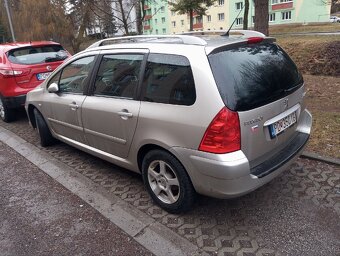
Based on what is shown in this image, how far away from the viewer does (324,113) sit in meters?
5.30

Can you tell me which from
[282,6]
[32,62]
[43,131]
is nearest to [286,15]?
[282,6]

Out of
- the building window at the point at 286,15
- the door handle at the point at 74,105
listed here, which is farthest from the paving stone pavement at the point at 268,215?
the building window at the point at 286,15

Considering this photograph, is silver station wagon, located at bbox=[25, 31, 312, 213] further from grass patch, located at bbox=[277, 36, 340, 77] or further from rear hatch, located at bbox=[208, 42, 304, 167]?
grass patch, located at bbox=[277, 36, 340, 77]

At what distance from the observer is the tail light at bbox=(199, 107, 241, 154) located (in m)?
2.49

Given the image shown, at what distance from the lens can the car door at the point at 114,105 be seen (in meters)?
3.19

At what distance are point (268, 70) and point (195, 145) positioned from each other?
3.31 ft

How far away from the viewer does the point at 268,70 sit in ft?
9.50

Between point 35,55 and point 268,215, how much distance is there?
5.72 metres

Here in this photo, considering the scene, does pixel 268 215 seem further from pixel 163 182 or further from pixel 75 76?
pixel 75 76

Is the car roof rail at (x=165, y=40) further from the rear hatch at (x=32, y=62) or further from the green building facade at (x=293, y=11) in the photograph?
the green building facade at (x=293, y=11)

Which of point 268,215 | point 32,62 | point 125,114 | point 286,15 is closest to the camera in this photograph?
point 268,215

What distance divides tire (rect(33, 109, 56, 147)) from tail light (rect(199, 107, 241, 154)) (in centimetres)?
334

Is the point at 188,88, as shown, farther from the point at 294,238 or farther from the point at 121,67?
the point at 294,238

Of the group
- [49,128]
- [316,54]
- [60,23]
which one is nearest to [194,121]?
[49,128]
